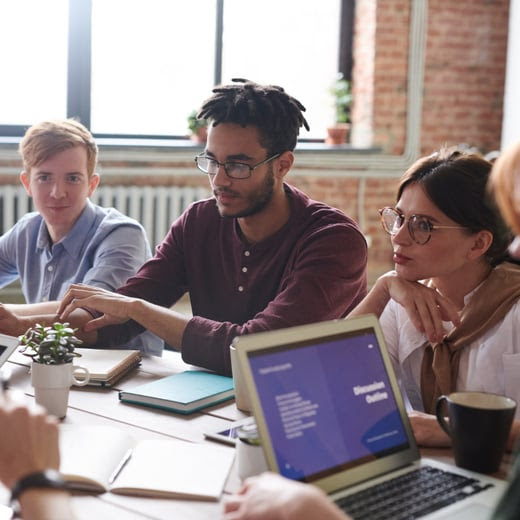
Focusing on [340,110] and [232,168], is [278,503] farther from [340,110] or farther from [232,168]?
[340,110]

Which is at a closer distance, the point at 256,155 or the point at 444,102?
the point at 256,155

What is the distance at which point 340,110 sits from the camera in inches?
225

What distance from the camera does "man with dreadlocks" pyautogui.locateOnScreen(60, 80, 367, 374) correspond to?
212 centimetres

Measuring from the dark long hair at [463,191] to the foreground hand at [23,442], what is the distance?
1.04 meters

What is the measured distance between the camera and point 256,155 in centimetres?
230

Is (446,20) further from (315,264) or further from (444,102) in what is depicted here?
(315,264)

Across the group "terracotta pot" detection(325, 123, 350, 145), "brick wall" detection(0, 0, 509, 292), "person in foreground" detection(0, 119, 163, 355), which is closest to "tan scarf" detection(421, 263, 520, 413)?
"person in foreground" detection(0, 119, 163, 355)

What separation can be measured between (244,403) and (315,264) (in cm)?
60

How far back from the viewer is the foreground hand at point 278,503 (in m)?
0.96

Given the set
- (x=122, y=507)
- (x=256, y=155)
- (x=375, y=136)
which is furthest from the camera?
(x=375, y=136)

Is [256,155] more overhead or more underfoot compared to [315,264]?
more overhead

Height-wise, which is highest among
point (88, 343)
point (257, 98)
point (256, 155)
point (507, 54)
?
point (507, 54)

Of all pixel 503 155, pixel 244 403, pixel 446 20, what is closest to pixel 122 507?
pixel 244 403

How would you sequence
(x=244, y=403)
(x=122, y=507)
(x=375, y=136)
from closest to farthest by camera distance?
(x=122, y=507)
(x=244, y=403)
(x=375, y=136)
